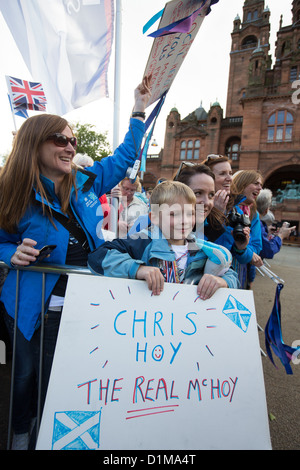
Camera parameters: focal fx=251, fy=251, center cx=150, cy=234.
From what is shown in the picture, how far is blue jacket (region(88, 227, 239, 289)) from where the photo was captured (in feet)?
4.21

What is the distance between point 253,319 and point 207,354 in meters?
0.28

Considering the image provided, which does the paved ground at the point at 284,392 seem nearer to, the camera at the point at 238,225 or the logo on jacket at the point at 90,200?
the camera at the point at 238,225

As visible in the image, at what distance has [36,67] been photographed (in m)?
2.74

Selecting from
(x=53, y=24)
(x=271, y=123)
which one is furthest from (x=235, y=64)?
Result: (x=53, y=24)

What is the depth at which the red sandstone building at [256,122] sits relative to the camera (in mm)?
22891

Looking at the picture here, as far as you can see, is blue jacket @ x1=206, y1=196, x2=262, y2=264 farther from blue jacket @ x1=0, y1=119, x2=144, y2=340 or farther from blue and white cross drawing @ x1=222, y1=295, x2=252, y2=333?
blue jacket @ x1=0, y1=119, x2=144, y2=340

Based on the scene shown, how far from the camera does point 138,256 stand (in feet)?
4.76

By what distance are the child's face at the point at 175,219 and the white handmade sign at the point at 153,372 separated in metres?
0.33

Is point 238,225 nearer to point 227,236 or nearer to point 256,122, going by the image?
point 227,236

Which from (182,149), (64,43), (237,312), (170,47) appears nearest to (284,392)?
(237,312)

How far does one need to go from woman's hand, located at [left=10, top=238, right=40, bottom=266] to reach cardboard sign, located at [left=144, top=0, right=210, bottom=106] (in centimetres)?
156

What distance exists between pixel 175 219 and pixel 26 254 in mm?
813

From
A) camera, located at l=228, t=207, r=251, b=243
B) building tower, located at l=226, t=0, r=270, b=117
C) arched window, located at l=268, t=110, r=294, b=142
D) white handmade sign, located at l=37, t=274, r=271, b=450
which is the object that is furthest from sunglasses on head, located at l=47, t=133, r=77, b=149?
building tower, located at l=226, t=0, r=270, b=117
